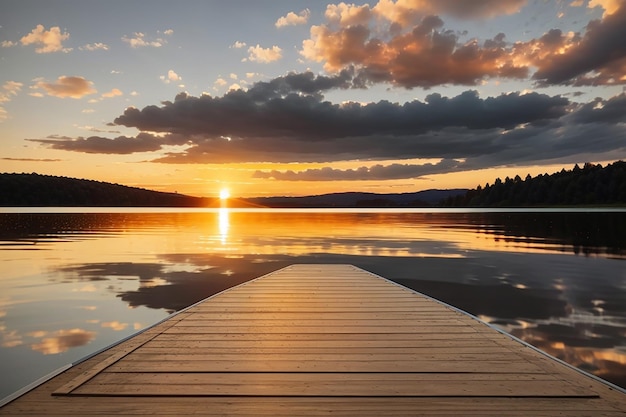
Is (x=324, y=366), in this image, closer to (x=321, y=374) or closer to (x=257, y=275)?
(x=321, y=374)

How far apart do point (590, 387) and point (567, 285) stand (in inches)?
450

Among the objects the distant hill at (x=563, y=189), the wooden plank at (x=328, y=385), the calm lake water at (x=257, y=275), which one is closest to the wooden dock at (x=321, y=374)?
the wooden plank at (x=328, y=385)

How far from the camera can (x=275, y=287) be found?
1027cm

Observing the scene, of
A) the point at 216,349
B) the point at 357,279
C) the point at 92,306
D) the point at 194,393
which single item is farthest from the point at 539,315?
the point at 92,306

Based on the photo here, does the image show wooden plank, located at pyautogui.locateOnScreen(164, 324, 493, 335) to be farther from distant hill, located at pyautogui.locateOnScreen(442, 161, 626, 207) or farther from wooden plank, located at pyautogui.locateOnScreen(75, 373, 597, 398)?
distant hill, located at pyautogui.locateOnScreen(442, 161, 626, 207)

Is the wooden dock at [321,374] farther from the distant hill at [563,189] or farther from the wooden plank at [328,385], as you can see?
the distant hill at [563,189]

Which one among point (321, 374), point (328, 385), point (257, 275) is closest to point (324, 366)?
point (321, 374)

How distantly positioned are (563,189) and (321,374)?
155 metres

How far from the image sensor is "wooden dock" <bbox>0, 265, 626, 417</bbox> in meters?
3.80

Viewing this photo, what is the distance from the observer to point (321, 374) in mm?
4543

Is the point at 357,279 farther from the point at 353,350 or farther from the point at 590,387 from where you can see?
the point at 590,387

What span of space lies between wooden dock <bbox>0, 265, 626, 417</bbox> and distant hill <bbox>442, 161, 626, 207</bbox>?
14447 cm

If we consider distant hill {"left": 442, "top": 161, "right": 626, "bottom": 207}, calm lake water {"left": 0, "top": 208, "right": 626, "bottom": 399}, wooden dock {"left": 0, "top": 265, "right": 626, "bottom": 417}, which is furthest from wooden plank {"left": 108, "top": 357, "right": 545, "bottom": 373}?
distant hill {"left": 442, "top": 161, "right": 626, "bottom": 207}

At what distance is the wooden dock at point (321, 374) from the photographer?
3803 millimetres
